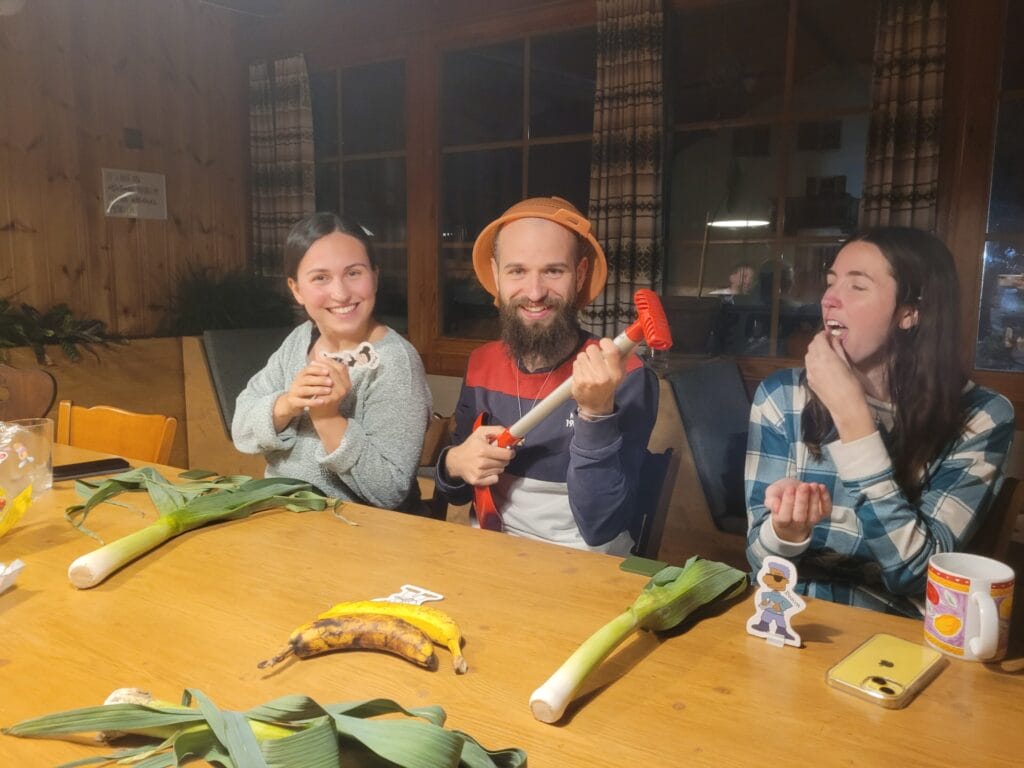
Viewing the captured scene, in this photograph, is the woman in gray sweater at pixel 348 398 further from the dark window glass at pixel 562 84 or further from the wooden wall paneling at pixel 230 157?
the wooden wall paneling at pixel 230 157

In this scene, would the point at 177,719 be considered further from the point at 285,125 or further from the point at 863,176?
the point at 285,125

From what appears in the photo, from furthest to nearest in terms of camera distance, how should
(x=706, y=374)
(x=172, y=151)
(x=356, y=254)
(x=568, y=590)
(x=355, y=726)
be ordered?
(x=172, y=151) < (x=706, y=374) < (x=356, y=254) < (x=568, y=590) < (x=355, y=726)

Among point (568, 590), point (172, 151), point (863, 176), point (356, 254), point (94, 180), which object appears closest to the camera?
point (568, 590)

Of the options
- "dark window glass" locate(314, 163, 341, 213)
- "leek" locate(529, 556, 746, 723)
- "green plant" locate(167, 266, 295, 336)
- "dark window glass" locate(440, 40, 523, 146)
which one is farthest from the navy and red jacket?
"dark window glass" locate(314, 163, 341, 213)

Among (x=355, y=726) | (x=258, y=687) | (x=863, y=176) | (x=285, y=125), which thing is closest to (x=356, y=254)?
(x=258, y=687)

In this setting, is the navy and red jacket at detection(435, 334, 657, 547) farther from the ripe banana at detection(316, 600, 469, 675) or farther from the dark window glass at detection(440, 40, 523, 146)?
the dark window glass at detection(440, 40, 523, 146)

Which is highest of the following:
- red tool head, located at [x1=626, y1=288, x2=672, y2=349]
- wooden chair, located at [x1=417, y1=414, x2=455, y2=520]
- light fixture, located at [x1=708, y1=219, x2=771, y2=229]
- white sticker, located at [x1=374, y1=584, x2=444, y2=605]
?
light fixture, located at [x1=708, y1=219, x2=771, y2=229]

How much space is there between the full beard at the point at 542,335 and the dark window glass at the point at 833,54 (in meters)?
1.78

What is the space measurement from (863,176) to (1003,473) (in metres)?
1.64

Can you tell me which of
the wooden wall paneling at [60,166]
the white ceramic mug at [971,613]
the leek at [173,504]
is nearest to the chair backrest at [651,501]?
the leek at [173,504]

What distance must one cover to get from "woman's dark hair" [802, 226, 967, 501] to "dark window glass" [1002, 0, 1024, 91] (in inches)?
62.2

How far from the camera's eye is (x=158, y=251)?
399cm

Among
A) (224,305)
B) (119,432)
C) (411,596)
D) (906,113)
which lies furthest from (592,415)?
(224,305)

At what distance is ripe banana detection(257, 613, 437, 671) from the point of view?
2.62 feet
